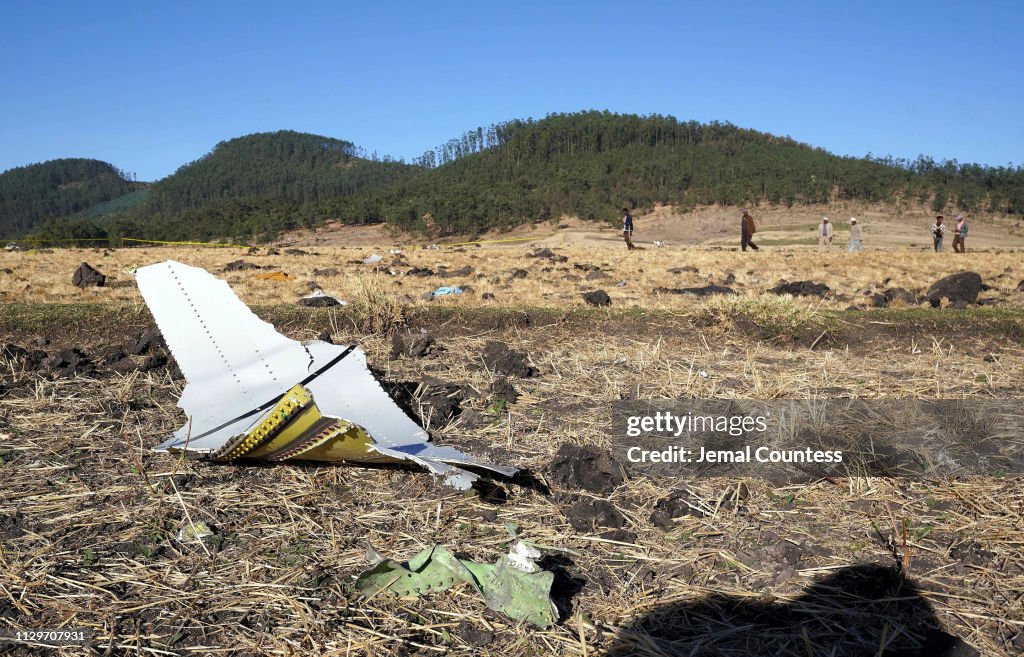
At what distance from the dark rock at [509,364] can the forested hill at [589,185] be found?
40964mm

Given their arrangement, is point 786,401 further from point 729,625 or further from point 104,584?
point 104,584

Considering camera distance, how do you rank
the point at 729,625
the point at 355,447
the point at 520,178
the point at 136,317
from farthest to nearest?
the point at 520,178 → the point at 136,317 → the point at 355,447 → the point at 729,625

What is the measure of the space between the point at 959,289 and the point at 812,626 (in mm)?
8465

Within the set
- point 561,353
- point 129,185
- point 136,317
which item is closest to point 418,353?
point 561,353

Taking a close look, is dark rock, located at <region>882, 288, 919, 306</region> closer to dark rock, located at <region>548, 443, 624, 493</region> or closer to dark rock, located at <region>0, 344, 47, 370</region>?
dark rock, located at <region>548, 443, 624, 493</region>

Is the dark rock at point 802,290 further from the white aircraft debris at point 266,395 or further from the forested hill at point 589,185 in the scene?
the forested hill at point 589,185

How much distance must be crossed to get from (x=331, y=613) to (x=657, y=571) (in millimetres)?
1118

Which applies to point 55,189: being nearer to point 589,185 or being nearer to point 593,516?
point 589,185

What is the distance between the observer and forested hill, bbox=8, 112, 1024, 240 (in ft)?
144

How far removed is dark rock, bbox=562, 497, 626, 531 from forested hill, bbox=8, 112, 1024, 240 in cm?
4335

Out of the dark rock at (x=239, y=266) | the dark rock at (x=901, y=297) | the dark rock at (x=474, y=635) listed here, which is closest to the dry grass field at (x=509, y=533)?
the dark rock at (x=474, y=635)

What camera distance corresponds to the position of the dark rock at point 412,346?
208 inches

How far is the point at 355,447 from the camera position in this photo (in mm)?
2947

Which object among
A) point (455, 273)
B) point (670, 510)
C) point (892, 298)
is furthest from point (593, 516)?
point (455, 273)
